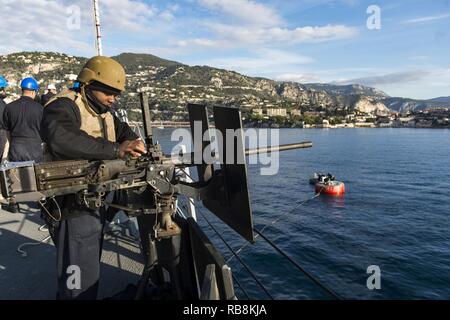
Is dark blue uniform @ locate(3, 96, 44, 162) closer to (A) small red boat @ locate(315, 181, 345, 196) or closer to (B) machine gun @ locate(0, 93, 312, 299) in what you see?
(B) machine gun @ locate(0, 93, 312, 299)

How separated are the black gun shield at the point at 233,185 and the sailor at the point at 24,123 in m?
5.19

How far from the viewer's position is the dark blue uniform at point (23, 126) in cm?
739

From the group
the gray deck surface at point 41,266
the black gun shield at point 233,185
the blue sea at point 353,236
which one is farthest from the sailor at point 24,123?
the blue sea at point 353,236

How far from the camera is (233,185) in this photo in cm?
Answer: 362

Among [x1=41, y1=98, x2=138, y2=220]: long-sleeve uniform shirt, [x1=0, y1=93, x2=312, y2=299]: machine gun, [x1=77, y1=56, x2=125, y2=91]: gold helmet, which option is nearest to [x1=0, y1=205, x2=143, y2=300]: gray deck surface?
[x1=0, y1=93, x2=312, y2=299]: machine gun

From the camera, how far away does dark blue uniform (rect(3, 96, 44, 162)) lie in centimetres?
739

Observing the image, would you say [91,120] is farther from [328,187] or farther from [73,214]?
[328,187]

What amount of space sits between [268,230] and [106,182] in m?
32.9

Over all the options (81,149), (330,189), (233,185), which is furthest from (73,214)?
(330,189)

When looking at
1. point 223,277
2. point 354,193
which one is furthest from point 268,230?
point 223,277

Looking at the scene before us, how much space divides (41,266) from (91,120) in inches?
127

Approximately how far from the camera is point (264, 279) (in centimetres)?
2502

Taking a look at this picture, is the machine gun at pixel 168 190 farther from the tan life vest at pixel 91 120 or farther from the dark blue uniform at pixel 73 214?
the tan life vest at pixel 91 120
